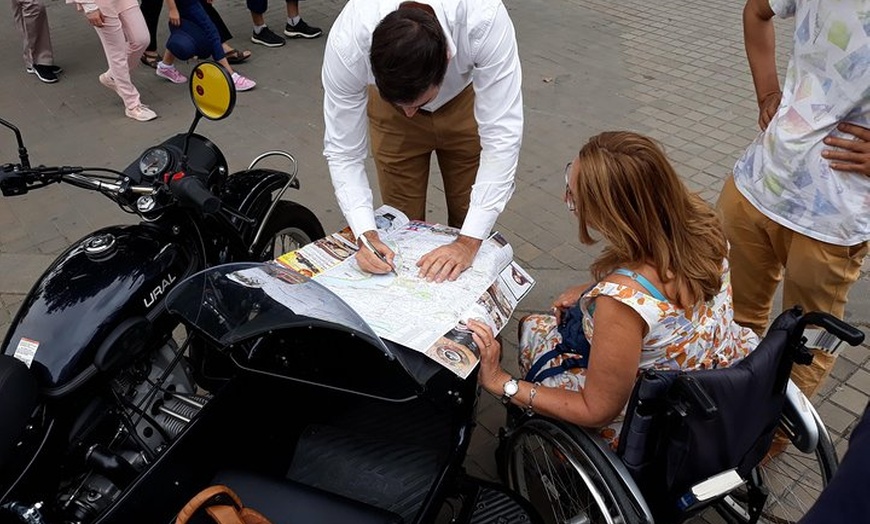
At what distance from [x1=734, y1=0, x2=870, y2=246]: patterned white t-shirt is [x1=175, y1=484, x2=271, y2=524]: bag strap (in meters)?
1.70

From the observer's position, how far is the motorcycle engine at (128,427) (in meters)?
1.77

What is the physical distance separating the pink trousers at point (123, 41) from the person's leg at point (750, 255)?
4.01 meters

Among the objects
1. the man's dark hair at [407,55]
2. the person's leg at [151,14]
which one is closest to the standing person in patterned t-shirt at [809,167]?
the man's dark hair at [407,55]

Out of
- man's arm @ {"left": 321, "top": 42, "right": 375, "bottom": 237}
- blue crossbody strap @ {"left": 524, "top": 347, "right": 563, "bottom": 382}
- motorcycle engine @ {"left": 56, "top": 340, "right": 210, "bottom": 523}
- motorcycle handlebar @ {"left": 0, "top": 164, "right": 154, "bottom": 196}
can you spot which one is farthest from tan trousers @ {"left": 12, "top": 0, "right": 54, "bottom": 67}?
blue crossbody strap @ {"left": 524, "top": 347, "right": 563, "bottom": 382}

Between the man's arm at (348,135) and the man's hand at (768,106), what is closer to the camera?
the man's arm at (348,135)

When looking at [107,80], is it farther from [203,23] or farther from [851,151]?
[851,151]

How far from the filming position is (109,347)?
1.82 m

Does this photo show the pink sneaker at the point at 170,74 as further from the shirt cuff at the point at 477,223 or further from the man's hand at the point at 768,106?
the man's hand at the point at 768,106

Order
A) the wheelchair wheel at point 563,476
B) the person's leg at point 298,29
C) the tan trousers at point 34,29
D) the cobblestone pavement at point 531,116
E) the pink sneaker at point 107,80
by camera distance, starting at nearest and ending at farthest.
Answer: the wheelchair wheel at point 563,476 < the cobblestone pavement at point 531,116 < the pink sneaker at point 107,80 < the tan trousers at point 34,29 < the person's leg at point 298,29

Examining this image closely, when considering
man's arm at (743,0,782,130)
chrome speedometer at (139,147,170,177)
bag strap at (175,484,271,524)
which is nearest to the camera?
bag strap at (175,484,271,524)

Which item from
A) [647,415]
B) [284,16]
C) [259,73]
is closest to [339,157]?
[647,415]

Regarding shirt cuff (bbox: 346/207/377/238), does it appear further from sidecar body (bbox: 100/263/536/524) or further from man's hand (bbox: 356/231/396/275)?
sidecar body (bbox: 100/263/536/524)

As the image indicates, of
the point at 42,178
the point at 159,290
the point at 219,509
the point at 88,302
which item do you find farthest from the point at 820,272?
the point at 42,178

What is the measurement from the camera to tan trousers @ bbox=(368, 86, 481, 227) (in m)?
2.45
